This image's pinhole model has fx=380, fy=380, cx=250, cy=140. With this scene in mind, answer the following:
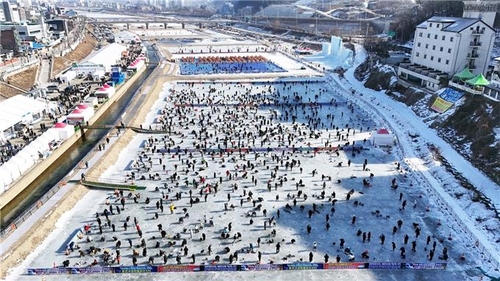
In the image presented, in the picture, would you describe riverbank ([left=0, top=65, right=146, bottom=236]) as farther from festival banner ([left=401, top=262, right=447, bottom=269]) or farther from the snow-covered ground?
festival banner ([left=401, top=262, right=447, bottom=269])

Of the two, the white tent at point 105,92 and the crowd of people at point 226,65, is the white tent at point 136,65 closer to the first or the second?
the crowd of people at point 226,65

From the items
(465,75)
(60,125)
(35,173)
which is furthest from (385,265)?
(60,125)

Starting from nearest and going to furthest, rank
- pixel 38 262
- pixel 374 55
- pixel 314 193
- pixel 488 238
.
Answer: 1. pixel 38 262
2. pixel 488 238
3. pixel 314 193
4. pixel 374 55

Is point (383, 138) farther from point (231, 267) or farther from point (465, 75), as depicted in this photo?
point (231, 267)

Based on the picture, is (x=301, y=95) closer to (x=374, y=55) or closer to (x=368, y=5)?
(x=374, y=55)

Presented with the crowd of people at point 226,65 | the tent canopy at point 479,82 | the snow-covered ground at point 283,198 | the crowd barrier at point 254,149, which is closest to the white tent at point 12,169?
the snow-covered ground at point 283,198

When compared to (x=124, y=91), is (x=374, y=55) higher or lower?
higher

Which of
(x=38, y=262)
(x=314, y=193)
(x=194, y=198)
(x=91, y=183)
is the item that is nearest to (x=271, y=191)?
(x=314, y=193)
